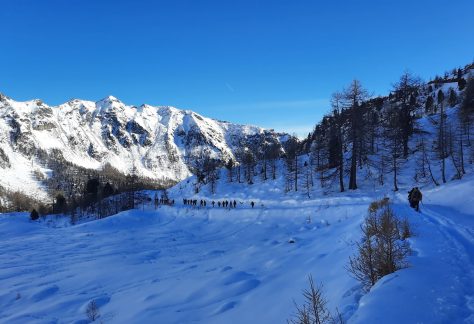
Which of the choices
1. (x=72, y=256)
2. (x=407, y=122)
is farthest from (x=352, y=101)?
(x=72, y=256)

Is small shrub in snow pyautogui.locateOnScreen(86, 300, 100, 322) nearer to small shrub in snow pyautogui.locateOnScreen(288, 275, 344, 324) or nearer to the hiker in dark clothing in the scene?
small shrub in snow pyautogui.locateOnScreen(288, 275, 344, 324)

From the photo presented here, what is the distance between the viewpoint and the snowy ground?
6.79m

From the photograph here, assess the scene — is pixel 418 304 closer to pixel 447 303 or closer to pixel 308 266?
pixel 447 303

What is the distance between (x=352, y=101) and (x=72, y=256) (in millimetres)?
31181

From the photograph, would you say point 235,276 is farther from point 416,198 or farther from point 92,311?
point 416,198

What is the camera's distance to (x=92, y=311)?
11625 mm

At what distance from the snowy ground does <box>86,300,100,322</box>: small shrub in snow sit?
0.72 ft

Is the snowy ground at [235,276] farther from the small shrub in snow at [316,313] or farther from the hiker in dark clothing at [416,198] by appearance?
the hiker in dark clothing at [416,198]

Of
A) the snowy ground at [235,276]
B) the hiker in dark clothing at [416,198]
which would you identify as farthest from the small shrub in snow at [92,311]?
the hiker in dark clothing at [416,198]

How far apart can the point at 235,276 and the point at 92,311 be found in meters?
5.41

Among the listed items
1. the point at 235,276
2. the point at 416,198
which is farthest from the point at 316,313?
the point at 416,198

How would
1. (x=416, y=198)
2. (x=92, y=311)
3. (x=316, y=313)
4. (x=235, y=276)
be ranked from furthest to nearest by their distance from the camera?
(x=416, y=198), (x=235, y=276), (x=92, y=311), (x=316, y=313)

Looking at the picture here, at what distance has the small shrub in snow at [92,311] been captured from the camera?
11133 millimetres

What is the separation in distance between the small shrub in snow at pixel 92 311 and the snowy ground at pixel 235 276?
0.22 meters
